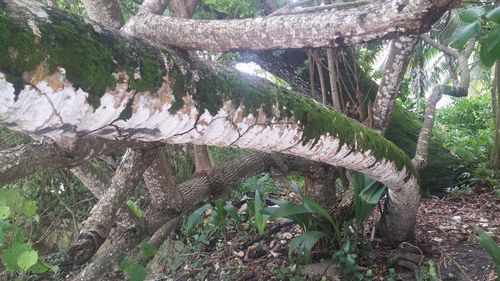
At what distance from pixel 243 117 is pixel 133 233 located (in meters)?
1.70

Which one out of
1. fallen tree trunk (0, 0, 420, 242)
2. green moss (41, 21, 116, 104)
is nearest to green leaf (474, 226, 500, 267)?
fallen tree trunk (0, 0, 420, 242)

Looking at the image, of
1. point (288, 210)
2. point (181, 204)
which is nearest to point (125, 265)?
point (181, 204)

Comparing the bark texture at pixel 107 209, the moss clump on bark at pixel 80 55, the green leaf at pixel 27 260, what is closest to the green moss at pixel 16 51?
the moss clump on bark at pixel 80 55

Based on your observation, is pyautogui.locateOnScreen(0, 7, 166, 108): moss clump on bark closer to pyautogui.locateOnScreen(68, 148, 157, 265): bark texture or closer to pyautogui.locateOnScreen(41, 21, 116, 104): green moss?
pyautogui.locateOnScreen(41, 21, 116, 104): green moss

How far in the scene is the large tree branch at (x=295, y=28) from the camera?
1.49 m

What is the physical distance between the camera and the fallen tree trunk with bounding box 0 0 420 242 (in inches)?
39.4

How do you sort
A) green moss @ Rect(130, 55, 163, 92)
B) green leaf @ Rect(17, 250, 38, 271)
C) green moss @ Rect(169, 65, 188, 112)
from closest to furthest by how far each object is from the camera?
1. green moss @ Rect(130, 55, 163, 92)
2. green moss @ Rect(169, 65, 188, 112)
3. green leaf @ Rect(17, 250, 38, 271)

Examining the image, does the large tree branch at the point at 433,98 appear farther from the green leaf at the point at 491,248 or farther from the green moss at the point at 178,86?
the green moss at the point at 178,86

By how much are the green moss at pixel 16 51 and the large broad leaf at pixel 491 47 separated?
4.99 ft

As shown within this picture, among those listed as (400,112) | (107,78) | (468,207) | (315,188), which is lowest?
(468,207)

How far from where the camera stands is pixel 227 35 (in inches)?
65.4

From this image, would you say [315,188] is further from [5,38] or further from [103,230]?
[5,38]

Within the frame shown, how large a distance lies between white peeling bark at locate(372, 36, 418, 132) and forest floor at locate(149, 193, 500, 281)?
1003 millimetres

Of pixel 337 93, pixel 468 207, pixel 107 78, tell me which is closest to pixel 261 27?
pixel 107 78
